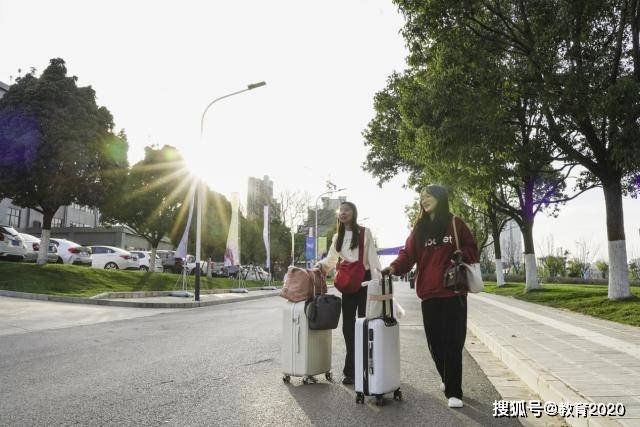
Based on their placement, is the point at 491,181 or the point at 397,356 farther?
the point at 491,181

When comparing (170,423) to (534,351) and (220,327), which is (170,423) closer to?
(534,351)

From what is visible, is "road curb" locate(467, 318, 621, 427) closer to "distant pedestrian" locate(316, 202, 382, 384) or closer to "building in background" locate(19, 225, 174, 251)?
"distant pedestrian" locate(316, 202, 382, 384)

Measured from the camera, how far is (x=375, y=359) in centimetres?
435

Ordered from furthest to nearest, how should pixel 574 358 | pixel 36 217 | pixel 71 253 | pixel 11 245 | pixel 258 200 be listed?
pixel 258 200, pixel 36 217, pixel 71 253, pixel 11 245, pixel 574 358

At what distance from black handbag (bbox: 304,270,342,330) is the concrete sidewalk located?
2023mm

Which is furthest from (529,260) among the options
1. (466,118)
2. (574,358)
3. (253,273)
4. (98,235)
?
(98,235)

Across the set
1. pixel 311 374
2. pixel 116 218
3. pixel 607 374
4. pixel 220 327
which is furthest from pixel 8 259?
pixel 607 374

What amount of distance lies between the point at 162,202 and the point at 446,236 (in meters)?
31.5

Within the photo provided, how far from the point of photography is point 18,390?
4.79 m

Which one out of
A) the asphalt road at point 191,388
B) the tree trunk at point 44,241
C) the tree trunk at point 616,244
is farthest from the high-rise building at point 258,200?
the asphalt road at point 191,388

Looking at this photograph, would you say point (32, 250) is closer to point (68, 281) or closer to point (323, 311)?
point (68, 281)

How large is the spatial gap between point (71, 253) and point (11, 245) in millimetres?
5412

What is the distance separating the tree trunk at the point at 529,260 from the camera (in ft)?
79.3

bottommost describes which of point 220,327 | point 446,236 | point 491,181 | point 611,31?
point 220,327
